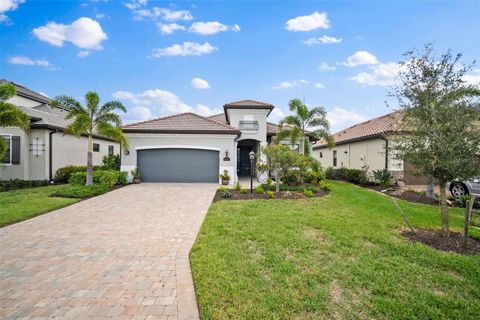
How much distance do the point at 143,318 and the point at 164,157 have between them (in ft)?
41.6

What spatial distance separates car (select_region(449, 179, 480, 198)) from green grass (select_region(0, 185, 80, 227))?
638 inches

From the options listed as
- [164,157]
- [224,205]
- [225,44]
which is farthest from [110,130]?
[225,44]

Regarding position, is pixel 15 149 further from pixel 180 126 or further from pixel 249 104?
pixel 249 104

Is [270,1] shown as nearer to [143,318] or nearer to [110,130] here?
[110,130]

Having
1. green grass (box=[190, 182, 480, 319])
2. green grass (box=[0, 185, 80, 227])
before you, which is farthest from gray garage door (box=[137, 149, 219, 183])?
green grass (box=[190, 182, 480, 319])

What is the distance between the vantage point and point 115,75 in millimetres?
15156

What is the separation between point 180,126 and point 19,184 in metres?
9.15

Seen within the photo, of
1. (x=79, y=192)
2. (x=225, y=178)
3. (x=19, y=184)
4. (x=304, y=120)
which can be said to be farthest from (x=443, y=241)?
(x=19, y=184)

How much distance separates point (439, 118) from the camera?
5059 millimetres

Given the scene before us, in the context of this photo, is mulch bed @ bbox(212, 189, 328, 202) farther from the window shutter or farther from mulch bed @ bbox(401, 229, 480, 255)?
the window shutter

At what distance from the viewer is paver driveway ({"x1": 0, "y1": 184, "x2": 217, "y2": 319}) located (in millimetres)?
2874

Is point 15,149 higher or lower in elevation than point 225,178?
higher

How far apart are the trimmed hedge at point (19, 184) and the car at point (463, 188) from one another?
20978 millimetres

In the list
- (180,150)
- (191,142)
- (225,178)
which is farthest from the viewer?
(180,150)
